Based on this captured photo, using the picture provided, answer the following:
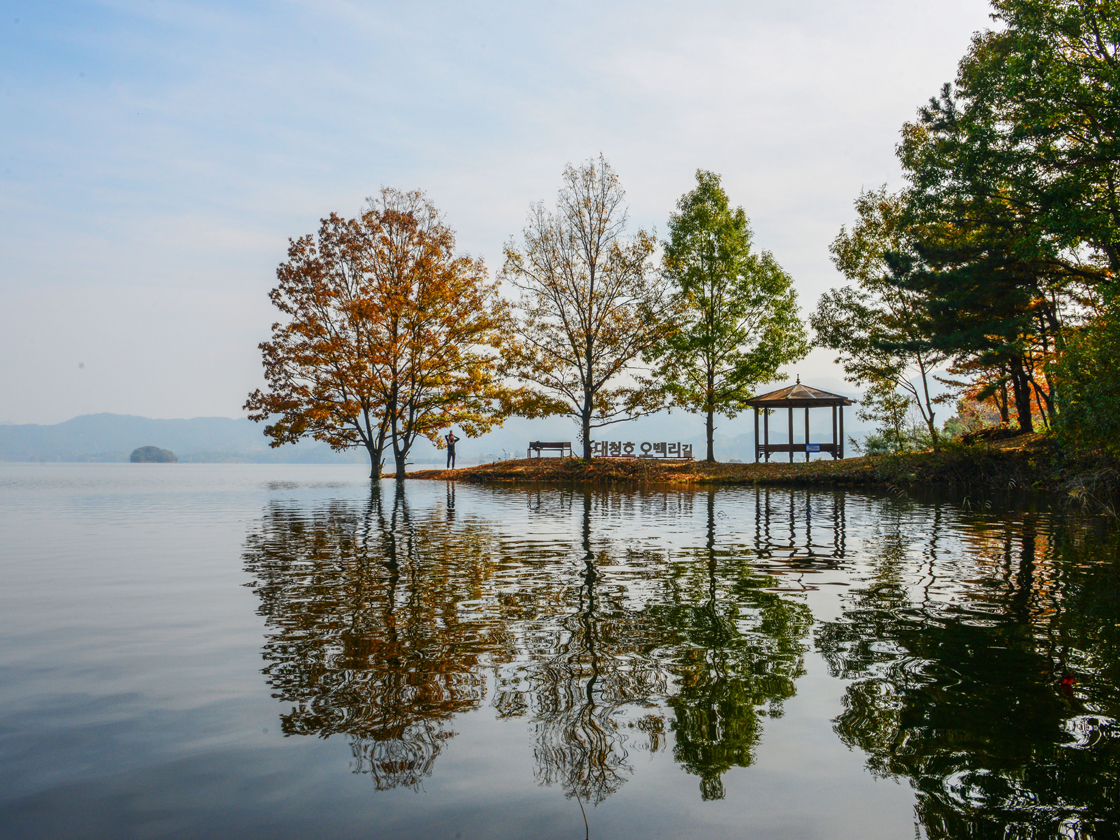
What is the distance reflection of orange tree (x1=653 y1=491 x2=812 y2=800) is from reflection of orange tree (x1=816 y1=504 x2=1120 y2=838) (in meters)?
0.44

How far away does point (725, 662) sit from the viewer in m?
5.60

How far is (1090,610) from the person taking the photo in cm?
741

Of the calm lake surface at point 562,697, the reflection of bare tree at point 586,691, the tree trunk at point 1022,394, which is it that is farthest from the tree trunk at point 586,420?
the reflection of bare tree at point 586,691

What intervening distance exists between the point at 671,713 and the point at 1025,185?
23.7 meters

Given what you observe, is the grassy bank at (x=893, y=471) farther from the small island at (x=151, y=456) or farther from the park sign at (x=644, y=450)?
the small island at (x=151, y=456)

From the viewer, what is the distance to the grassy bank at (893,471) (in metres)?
21.1

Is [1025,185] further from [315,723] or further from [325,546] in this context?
[315,723]

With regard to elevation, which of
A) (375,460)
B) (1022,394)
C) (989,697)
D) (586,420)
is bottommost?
(989,697)

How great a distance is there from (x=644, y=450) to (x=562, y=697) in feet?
128

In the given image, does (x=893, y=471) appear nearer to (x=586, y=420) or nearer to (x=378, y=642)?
(x=586, y=420)

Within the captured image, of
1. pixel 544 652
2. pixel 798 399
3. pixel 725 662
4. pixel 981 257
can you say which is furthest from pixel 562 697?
pixel 798 399

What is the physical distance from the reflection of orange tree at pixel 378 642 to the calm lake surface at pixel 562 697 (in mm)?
32

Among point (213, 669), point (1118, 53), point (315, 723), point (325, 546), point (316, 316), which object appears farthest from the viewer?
point (316, 316)

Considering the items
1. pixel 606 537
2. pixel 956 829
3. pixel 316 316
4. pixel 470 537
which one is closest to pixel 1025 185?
pixel 606 537
